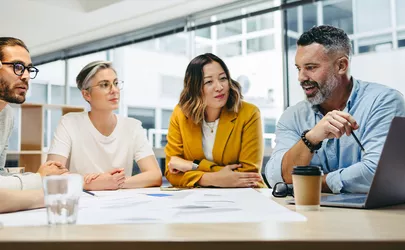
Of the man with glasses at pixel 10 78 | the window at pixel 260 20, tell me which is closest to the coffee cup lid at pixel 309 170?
the man with glasses at pixel 10 78

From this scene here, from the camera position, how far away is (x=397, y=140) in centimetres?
105

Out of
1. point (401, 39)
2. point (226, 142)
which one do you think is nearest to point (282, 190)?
point (226, 142)

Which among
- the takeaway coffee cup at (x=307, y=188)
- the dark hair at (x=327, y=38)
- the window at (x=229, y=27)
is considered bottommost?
the takeaway coffee cup at (x=307, y=188)

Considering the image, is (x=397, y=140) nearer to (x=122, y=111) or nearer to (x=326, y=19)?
(x=326, y=19)

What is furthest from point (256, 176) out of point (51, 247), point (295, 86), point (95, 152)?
point (295, 86)

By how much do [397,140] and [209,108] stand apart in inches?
59.6

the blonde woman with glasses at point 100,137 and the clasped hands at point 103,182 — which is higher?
the blonde woman with glasses at point 100,137

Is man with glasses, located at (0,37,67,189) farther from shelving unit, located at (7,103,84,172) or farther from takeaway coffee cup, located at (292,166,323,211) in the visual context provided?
shelving unit, located at (7,103,84,172)

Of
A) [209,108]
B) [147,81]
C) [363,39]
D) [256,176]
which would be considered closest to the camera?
[256,176]

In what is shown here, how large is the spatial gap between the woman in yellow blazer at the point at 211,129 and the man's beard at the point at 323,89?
503 millimetres

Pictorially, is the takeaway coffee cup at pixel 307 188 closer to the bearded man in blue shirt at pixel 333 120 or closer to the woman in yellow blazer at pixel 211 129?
the bearded man in blue shirt at pixel 333 120

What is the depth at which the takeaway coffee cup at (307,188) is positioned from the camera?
1.09 meters

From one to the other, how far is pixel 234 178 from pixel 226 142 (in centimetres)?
31

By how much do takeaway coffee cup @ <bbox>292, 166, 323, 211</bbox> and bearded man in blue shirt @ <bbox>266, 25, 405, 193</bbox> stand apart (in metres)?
0.42
